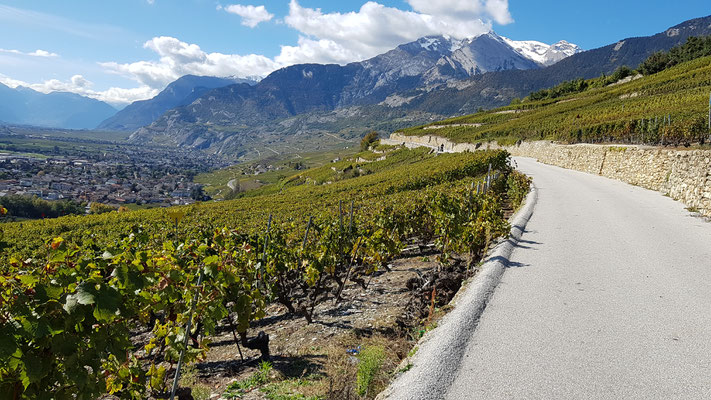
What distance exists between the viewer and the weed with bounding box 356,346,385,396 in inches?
163

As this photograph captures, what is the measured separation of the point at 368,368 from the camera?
4.35 meters

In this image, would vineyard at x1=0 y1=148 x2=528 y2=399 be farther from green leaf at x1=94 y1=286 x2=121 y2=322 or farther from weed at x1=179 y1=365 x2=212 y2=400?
weed at x1=179 y1=365 x2=212 y2=400

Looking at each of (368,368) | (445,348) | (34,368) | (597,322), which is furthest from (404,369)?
(34,368)

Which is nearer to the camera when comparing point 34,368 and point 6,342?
point 6,342

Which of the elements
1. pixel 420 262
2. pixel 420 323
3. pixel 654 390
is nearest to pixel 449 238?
pixel 420 262

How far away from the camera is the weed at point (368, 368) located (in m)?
4.13

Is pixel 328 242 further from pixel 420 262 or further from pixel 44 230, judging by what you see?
pixel 44 230

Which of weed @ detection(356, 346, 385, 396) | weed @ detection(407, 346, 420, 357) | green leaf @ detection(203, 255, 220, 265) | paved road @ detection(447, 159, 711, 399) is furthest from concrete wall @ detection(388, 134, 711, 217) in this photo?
green leaf @ detection(203, 255, 220, 265)

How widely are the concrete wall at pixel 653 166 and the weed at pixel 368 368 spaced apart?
13.7m

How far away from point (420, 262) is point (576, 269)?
405 cm

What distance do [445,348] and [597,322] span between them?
93.7 inches

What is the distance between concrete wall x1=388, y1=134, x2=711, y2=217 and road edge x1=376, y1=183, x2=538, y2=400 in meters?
11.3

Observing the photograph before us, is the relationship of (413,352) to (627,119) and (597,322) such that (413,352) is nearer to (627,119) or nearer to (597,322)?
(597,322)

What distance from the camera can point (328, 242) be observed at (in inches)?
349
